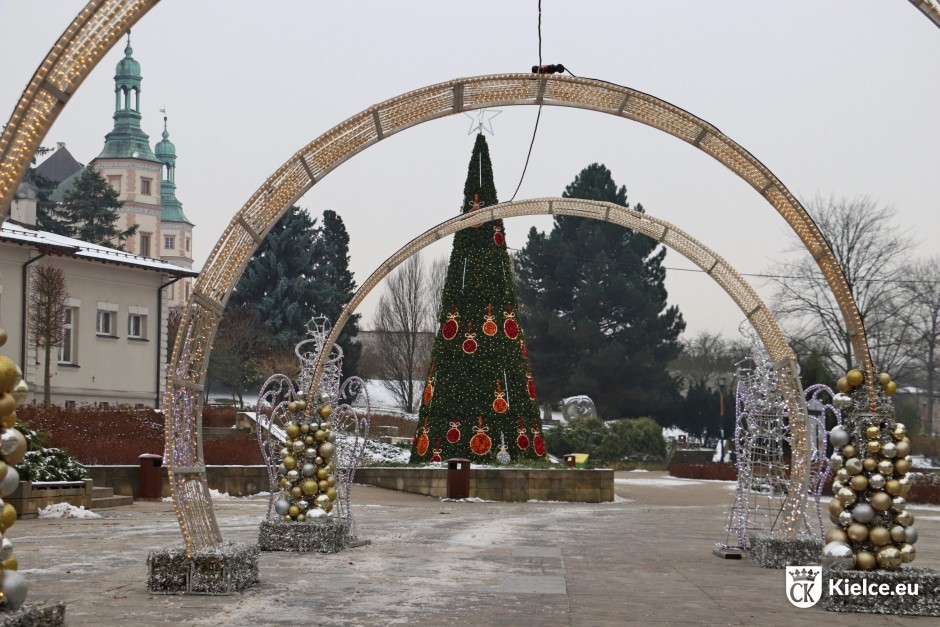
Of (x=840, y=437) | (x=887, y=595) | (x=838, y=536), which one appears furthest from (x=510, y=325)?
(x=887, y=595)

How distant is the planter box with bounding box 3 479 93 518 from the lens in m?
18.1

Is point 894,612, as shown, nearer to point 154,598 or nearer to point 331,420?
point 154,598

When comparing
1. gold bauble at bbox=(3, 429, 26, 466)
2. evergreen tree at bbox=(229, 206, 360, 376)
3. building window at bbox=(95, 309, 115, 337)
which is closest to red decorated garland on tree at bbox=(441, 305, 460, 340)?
building window at bbox=(95, 309, 115, 337)

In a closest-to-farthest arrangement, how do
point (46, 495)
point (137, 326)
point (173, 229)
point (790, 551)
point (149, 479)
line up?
point (790, 551)
point (46, 495)
point (149, 479)
point (137, 326)
point (173, 229)

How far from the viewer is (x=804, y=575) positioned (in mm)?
10859

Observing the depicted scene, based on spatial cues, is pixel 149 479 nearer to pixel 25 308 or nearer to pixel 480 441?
pixel 480 441

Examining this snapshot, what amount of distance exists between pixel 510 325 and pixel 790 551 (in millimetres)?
15806

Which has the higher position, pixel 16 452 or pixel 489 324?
pixel 489 324

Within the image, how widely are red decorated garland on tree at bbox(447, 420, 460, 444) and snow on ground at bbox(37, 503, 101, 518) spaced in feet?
33.6

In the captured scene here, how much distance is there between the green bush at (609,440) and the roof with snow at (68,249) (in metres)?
16.3

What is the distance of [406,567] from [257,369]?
145 feet

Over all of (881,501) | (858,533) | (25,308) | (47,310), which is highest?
(25,308)

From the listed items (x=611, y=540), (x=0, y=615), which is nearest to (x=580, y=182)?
(x=611, y=540)

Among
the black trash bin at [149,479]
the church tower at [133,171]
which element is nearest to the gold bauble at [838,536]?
the black trash bin at [149,479]
